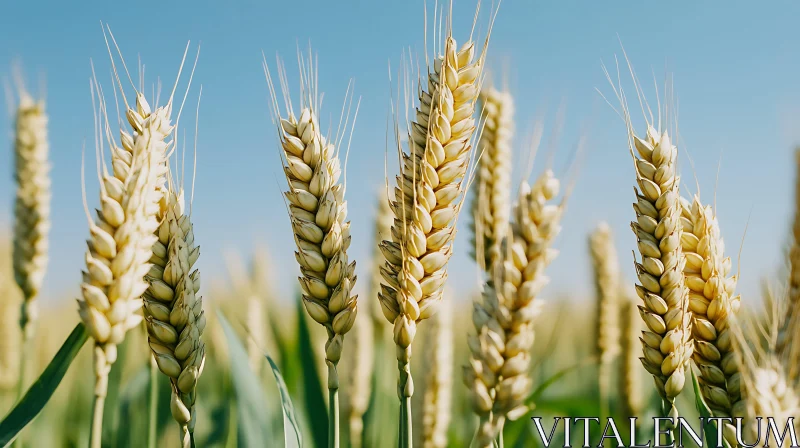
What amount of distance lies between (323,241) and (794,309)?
4.94ft

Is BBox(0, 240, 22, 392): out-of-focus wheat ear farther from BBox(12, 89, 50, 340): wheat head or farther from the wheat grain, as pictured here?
the wheat grain

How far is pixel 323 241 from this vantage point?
186 cm

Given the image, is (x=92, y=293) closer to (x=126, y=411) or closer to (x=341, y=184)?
(x=341, y=184)

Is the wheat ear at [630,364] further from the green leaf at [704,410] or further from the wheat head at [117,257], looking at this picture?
the wheat head at [117,257]

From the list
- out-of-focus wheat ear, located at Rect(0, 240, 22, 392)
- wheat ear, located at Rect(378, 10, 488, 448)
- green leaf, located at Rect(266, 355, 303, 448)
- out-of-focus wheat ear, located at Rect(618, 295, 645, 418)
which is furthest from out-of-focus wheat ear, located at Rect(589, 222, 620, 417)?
out-of-focus wheat ear, located at Rect(0, 240, 22, 392)

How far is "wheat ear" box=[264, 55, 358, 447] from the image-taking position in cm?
181

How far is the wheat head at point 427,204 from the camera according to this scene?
68.9 inches

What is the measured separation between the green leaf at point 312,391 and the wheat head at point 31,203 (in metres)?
1.40

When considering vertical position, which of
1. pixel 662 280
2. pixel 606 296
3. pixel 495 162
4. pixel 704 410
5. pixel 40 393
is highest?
pixel 495 162

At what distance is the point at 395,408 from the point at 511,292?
7.08 ft

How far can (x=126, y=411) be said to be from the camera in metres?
3.09

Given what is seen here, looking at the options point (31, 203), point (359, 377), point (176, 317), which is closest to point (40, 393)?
point (176, 317)

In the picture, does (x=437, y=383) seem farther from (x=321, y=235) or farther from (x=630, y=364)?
(x=630, y=364)

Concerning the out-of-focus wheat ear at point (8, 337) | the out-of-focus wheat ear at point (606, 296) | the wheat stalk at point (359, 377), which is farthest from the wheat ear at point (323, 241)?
the out-of-focus wheat ear at point (8, 337)
